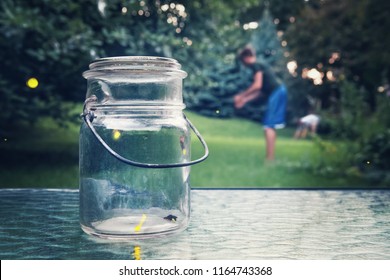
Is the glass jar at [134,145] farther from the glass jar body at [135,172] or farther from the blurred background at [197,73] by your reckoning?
the blurred background at [197,73]

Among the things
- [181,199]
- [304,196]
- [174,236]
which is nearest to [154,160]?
[181,199]

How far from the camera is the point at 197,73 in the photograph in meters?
3.43

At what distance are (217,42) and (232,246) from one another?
3147mm

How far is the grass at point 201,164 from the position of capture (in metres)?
3.61

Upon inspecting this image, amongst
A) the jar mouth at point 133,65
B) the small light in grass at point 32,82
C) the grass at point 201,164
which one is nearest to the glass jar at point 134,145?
Answer: the jar mouth at point 133,65

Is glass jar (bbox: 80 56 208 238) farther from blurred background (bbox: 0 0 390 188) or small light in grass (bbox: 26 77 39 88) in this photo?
small light in grass (bbox: 26 77 39 88)

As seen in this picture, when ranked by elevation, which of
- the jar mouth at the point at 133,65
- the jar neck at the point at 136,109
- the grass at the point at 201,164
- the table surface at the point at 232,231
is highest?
the jar mouth at the point at 133,65

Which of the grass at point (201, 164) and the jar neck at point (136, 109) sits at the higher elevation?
the jar neck at point (136, 109)

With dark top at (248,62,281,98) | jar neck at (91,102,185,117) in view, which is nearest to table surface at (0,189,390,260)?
jar neck at (91,102,185,117)

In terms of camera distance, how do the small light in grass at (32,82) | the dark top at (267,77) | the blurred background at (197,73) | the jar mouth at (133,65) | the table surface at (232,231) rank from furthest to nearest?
the dark top at (267,77)
the small light in grass at (32,82)
the blurred background at (197,73)
the jar mouth at (133,65)
the table surface at (232,231)

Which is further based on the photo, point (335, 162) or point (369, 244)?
point (335, 162)

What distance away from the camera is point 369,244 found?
1.95 feet

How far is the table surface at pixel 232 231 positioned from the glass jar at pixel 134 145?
0.05 meters
